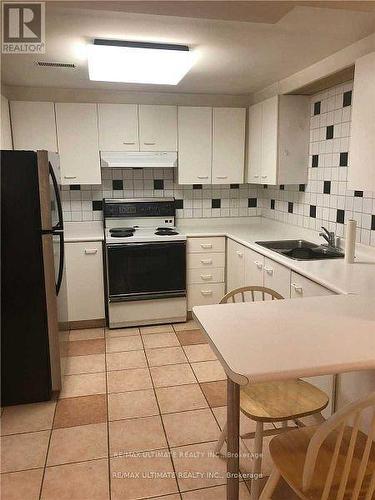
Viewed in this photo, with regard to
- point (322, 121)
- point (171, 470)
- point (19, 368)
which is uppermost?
point (322, 121)

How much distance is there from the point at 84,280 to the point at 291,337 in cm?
262

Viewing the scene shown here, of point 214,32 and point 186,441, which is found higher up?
point 214,32

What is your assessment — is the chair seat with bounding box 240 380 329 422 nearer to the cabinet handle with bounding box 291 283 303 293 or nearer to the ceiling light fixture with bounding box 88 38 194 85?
the cabinet handle with bounding box 291 283 303 293

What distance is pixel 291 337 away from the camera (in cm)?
139

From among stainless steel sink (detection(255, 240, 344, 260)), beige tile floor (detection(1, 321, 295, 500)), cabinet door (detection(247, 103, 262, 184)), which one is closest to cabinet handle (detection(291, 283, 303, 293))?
stainless steel sink (detection(255, 240, 344, 260))

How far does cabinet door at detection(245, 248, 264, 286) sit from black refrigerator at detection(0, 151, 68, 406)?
4.96ft

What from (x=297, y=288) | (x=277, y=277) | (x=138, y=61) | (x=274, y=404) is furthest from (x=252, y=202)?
(x=274, y=404)

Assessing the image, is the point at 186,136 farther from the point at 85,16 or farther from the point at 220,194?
the point at 85,16

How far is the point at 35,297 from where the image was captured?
2459mm

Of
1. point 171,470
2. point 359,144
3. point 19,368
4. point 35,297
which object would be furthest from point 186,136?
point 171,470

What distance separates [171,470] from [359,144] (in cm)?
208

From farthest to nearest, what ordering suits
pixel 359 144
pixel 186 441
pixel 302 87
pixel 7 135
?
pixel 7 135, pixel 302 87, pixel 359 144, pixel 186 441

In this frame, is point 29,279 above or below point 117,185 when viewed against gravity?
below

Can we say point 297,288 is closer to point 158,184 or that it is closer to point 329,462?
point 329,462
